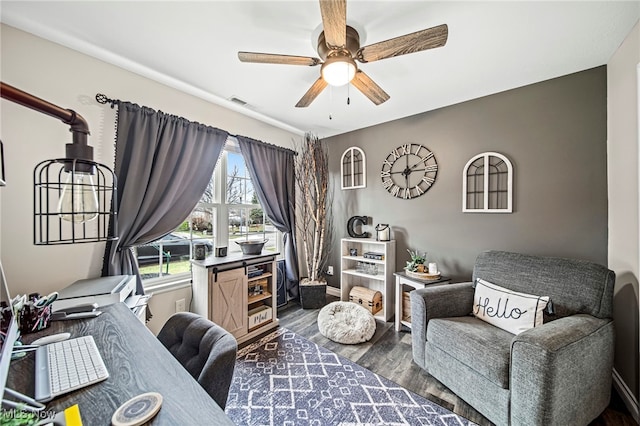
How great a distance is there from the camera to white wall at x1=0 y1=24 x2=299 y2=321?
1.54 meters

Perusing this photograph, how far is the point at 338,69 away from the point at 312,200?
204 cm

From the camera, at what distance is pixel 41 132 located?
164 cm

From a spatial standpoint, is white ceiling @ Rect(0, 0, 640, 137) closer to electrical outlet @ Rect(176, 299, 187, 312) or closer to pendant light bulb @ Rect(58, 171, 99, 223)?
pendant light bulb @ Rect(58, 171, 99, 223)

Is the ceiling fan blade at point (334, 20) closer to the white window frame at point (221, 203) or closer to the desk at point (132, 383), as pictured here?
the desk at point (132, 383)

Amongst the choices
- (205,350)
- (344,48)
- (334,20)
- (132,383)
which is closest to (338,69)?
(344,48)

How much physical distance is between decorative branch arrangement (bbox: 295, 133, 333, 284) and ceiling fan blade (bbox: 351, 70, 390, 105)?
4.87 ft

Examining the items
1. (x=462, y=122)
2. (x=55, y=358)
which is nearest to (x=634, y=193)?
(x=462, y=122)

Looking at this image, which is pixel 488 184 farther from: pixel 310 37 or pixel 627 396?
pixel 310 37

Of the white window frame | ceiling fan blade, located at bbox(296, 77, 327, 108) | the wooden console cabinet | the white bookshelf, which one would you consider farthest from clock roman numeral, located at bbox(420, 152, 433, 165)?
the white window frame

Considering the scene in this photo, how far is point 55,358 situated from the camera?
88 cm

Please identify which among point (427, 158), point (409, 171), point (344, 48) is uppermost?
point (344, 48)

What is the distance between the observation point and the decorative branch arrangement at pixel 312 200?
129 inches

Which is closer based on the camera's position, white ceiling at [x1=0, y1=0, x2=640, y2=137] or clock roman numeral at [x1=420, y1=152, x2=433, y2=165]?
white ceiling at [x1=0, y1=0, x2=640, y2=137]

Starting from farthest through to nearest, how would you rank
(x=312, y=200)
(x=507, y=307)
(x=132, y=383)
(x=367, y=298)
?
(x=312, y=200), (x=367, y=298), (x=507, y=307), (x=132, y=383)
